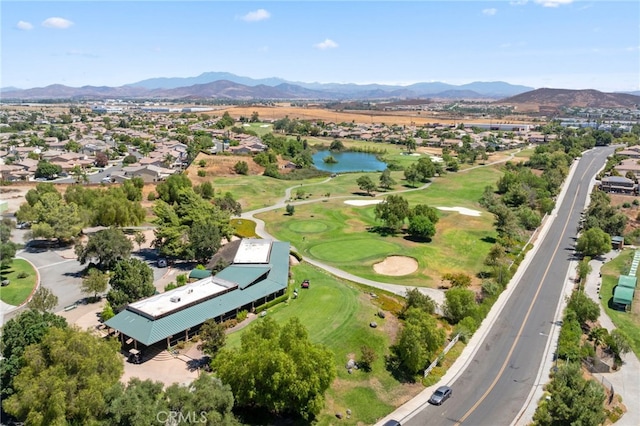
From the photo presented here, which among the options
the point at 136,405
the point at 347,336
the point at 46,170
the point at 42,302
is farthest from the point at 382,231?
the point at 46,170

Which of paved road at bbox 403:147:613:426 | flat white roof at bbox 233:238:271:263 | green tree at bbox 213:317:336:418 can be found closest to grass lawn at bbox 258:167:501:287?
paved road at bbox 403:147:613:426

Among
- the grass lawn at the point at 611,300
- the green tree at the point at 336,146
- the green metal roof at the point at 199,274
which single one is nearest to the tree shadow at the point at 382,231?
the grass lawn at the point at 611,300

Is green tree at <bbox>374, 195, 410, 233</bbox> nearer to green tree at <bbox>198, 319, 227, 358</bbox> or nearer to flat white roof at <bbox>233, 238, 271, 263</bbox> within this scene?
flat white roof at <bbox>233, 238, 271, 263</bbox>

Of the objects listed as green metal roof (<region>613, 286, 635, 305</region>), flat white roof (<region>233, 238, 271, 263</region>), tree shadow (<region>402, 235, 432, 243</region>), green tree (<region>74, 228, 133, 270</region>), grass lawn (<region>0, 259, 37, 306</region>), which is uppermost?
green tree (<region>74, 228, 133, 270</region>)

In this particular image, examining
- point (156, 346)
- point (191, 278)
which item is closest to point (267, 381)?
point (156, 346)

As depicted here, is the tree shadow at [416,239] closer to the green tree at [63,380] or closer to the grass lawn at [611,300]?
the grass lawn at [611,300]

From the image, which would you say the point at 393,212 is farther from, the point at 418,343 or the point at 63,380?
the point at 63,380
